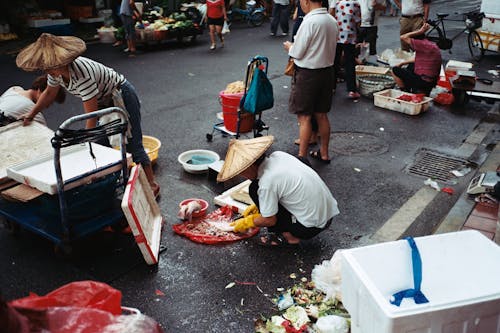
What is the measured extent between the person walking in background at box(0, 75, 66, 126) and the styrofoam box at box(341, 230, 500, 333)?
376cm

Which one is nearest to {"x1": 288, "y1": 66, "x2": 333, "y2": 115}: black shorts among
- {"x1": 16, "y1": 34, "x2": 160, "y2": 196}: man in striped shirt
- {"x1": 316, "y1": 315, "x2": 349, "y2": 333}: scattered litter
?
{"x1": 16, "y1": 34, "x2": 160, "y2": 196}: man in striped shirt

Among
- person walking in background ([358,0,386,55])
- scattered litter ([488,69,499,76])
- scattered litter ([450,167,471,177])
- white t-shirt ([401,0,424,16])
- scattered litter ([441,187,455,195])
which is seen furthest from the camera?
scattered litter ([488,69,499,76])

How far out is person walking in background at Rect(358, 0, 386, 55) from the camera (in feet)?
34.0

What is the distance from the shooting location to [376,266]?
2.78 meters

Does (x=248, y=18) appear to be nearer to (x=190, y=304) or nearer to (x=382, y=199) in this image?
(x=382, y=199)

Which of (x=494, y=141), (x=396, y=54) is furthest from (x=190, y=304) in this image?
(x=396, y=54)

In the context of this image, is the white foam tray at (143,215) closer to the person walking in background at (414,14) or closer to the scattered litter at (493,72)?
the person walking in background at (414,14)

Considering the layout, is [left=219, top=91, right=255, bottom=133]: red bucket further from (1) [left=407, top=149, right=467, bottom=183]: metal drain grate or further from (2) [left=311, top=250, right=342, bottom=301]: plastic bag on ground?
(2) [left=311, top=250, right=342, bottom=301]: plastic bag on ground

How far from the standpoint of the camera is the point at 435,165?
607cm

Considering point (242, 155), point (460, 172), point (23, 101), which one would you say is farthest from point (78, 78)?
point (460, 172)

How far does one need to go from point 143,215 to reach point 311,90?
9.02 ft

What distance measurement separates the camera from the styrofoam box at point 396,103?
784 centimetres

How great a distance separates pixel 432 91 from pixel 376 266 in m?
7.12

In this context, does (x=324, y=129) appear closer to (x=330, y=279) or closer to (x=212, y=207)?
(x=212, y=207)
